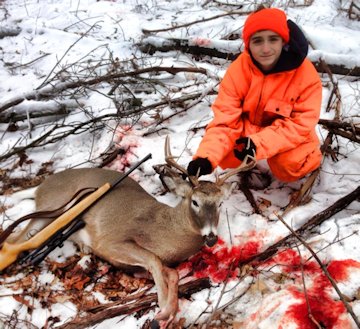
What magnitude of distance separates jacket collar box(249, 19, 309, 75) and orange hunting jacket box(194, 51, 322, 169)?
0.23ft

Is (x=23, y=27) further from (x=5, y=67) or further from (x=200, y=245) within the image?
(x=200, y=245)

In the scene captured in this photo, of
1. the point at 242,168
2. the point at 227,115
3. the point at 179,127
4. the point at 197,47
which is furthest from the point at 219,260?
the point at 197,47

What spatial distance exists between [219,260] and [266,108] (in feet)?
4.35

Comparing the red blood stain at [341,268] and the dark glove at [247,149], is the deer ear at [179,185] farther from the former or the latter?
the red blood stain at [341,268]

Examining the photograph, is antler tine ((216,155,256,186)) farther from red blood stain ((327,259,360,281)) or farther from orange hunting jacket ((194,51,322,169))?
red blood stain ((327,259,360,281))

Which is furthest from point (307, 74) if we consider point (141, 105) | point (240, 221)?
point (141, 105)

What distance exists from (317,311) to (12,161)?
3491mm

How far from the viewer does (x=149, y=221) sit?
11.9 ft

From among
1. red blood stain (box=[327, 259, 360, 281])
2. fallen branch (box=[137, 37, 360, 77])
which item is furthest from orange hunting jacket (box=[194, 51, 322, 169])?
fallen branch (box=[137, 37, 360, 77])

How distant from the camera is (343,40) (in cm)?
564

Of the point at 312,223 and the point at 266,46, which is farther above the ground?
the point at 266,46

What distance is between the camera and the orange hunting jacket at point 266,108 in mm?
Result: 3500

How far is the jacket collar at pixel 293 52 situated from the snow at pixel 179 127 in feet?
3.99

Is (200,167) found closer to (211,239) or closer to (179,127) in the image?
(211,239)
